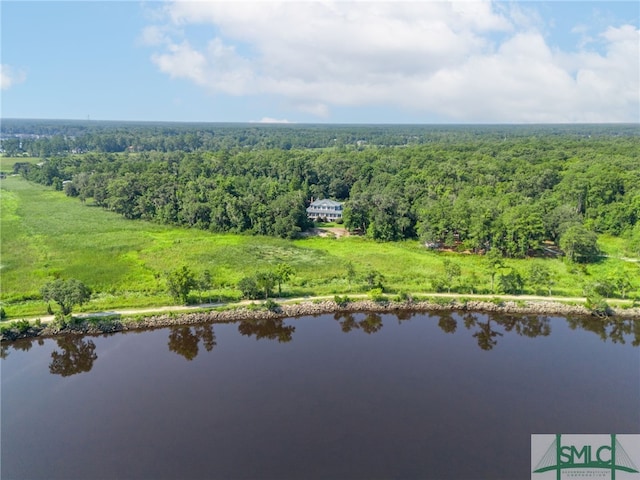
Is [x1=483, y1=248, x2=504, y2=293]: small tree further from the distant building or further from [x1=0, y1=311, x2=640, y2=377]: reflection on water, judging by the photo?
the distant building

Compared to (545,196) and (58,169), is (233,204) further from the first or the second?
(58,169)

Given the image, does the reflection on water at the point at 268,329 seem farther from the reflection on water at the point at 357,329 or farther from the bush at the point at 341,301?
the bush at the point at 341,301

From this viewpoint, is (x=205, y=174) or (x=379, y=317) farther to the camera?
(x=205, y=174)

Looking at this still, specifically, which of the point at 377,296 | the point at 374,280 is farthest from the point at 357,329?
the point at 374,280

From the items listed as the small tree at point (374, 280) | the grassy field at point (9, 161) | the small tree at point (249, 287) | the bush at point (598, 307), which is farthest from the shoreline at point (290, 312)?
the grassy field at point (9, 161)

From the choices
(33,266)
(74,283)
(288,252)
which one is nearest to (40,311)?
(74,283)

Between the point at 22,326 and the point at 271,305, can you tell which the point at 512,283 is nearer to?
the point at 271,305
